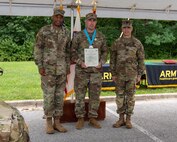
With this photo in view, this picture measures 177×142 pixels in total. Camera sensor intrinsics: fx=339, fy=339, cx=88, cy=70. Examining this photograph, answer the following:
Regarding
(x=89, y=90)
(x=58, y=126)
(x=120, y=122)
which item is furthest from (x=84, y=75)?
(x=120, y=122)

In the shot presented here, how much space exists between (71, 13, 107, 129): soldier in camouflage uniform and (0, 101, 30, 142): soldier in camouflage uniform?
3.46 meters

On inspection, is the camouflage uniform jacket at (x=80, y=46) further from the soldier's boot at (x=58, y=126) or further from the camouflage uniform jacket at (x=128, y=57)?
the soldier's boot at (x=58, y=126)

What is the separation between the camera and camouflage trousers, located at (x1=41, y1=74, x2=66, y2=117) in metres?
4.96

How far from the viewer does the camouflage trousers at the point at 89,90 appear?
5.18 m

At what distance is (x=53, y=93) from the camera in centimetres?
498

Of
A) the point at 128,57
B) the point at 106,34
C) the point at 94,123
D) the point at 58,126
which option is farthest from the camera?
the point at 106,34

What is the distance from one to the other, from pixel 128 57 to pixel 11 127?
12.5ft

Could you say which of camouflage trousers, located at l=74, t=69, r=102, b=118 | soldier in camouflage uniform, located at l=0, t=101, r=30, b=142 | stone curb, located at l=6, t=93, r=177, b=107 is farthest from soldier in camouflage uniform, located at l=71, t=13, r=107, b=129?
soldier in camouflage uniform, located at l=0, t=101, r=30, b=142

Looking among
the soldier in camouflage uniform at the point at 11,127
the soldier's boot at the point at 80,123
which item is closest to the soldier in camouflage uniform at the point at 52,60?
the soldier's boot at the point at 80,123

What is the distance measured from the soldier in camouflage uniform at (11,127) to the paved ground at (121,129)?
10.2ft

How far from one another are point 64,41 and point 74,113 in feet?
4.20

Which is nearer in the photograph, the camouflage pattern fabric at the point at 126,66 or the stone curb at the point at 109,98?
the camouflage pattern fabric at the point at 126,66

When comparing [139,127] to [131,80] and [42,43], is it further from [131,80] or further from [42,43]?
[42,43]

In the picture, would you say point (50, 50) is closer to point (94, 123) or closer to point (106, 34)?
point (94, 123)
